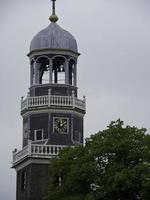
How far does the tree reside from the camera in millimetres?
82562

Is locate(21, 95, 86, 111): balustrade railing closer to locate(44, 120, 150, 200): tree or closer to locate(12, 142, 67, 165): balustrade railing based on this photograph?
locate(12, 142, 67, 165): balustrade railing

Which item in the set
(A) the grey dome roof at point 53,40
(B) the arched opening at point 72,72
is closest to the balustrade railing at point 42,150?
(B) the arched opening at point 72,72

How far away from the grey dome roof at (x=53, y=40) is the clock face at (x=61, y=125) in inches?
248

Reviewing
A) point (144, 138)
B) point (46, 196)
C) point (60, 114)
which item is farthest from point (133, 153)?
point (60, 114)

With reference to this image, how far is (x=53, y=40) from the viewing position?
104 m

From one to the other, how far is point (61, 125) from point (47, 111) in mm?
1690

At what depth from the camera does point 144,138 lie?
282 ft

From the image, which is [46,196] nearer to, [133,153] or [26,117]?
[133,153]

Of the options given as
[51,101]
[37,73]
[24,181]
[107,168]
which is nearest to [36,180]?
[24,181]

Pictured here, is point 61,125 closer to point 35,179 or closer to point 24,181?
point 35,179

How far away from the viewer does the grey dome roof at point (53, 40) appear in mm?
104125

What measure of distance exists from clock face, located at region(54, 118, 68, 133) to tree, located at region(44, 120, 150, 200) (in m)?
14.1

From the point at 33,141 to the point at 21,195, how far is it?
4570 mm

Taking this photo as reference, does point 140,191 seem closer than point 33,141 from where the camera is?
Yes
